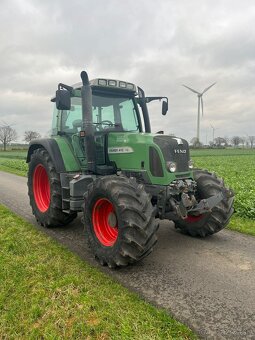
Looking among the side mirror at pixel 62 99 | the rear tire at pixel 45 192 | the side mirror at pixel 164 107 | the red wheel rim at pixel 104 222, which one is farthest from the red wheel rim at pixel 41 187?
the side mirror at pixel 164 107

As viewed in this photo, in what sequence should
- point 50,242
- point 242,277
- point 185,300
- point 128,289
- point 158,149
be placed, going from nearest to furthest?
point 185,300 → point 128,289 → point 242,277 → point 158,149 → point 50,242

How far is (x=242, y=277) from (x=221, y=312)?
1.02 meters

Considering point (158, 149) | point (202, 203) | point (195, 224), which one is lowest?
point (195, 224)

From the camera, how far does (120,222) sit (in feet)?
14.4

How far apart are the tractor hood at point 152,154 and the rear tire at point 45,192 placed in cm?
134

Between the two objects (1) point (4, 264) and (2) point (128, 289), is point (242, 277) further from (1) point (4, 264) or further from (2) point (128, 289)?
(1) point (4, 264)

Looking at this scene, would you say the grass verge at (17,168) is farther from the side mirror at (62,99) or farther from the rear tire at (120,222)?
the rear tire at (120,222)

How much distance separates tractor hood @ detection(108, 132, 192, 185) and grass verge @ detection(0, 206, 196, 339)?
1750 mm

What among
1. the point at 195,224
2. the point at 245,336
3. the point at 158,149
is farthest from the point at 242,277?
the point at 158,149

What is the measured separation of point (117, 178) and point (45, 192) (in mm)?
2943

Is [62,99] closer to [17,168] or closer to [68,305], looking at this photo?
[68,305]

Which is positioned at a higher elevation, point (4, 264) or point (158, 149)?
point (158, 149)

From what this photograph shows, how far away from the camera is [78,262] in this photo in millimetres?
4801

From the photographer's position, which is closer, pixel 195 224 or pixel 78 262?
pixel 78 262
